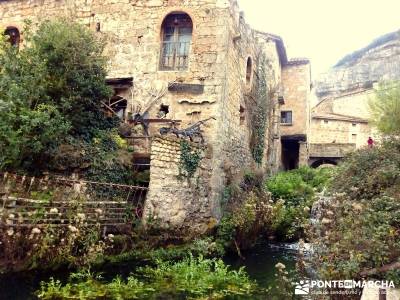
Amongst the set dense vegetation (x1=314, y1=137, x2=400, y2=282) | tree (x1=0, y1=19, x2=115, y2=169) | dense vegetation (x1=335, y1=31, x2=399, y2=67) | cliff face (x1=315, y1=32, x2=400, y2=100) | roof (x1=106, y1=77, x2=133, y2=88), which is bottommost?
dense vegetation (x1=314, y1=137, x2=400, y2=282)

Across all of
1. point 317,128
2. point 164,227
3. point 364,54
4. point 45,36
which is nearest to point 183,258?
point 164,227

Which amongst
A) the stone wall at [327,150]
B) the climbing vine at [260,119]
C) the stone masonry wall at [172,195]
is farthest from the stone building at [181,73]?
the stone wall at [327,150]

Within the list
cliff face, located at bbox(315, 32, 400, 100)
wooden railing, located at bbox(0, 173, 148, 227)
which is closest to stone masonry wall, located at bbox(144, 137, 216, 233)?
wooden railing, located at bbox(0, 173, 148, 227)

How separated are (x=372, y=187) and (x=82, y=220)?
208 inches

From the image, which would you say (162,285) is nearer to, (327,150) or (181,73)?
(181,73)

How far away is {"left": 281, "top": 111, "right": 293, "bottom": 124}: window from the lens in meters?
25.4

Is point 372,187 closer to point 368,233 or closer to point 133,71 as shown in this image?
point 368,233

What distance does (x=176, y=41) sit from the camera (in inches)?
492

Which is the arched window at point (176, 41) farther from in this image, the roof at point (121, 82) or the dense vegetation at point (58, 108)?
the dense vegetation at point (58, 108)

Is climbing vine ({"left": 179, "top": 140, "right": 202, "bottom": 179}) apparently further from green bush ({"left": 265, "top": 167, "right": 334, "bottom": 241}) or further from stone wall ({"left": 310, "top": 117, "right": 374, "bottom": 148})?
stone wall ({"left": 310, "top": 117, "right": 374, "bottom": 148})

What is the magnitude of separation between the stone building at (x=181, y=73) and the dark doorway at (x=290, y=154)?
13369 mm

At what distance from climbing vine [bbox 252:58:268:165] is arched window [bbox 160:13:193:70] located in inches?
172

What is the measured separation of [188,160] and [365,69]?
135 ft

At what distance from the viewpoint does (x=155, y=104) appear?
1224 centimetres
